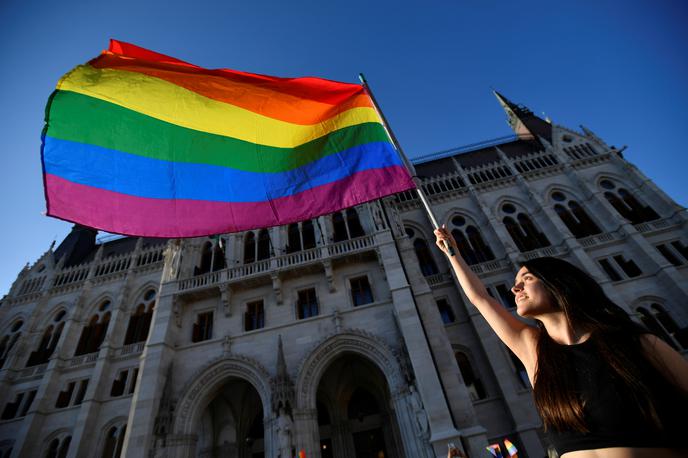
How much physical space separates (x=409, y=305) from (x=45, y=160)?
12606 millimetres

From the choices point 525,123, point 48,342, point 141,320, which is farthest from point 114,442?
point 525,123

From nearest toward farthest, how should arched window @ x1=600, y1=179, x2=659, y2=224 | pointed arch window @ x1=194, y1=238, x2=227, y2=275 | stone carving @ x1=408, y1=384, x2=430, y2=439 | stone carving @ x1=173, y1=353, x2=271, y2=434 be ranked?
stone carving @ x1=408, y1=384, x2=430, y2=439 < stone carving @ x1=173, y1=353, x2=271, y2=434 < pointed arch window @ x1=194, y1=238, x2=227, y2=275 < arched window @ x1=600, y1=179, x2=659, y2=224

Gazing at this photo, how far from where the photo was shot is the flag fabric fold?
17.3 ft

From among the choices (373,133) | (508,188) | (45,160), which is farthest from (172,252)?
(508,188)

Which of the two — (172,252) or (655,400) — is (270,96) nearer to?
(655,400)

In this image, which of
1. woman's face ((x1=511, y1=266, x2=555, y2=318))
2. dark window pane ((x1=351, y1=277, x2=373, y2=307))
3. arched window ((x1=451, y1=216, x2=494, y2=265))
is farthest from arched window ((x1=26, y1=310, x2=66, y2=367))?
woman's face ((x1=511, y1=266, x2=555, y2=318))

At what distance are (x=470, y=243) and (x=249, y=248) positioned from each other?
14816 millimetres

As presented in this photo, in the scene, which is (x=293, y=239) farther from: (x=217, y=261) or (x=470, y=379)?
(x=470, y=379)

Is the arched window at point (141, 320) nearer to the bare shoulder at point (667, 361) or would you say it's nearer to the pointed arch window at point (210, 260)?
the pointed arch window at point (210, 260)

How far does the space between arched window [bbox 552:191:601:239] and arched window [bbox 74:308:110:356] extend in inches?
1288

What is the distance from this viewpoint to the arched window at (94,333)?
21.5 meters

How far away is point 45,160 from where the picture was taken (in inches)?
198

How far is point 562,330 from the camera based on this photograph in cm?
181

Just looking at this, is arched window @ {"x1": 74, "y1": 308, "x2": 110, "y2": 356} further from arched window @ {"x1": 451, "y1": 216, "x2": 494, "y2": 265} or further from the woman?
the woman
